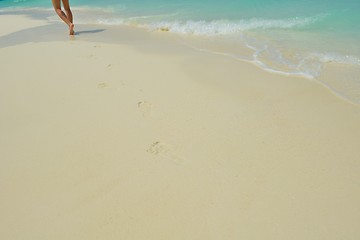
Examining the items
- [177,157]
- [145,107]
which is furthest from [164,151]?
[145,107]

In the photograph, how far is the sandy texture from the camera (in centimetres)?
181

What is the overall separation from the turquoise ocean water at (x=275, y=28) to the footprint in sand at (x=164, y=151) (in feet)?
6.63

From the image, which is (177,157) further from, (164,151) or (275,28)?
(275,28)

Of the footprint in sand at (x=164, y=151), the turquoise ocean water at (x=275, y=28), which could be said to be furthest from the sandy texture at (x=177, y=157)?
the turquoise ocean water at (x=275, y=28)

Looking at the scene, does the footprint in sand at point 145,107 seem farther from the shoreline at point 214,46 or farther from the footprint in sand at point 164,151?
the shoreline at point 214,46

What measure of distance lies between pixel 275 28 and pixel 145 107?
166 inches

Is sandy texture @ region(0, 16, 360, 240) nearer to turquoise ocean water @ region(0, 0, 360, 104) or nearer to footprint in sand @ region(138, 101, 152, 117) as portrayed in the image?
footprint in sand @ region(138, 101, 152, 117)

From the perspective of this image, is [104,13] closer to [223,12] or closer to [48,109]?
[223,12]

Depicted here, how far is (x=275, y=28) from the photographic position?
6094mm

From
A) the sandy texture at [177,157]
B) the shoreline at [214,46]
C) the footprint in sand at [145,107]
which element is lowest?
the sandy texture at [177,157]

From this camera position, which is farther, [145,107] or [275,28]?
[275,28]

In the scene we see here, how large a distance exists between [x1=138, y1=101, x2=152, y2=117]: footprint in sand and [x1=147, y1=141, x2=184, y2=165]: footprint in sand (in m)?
0.49

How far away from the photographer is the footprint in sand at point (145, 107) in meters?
2.91

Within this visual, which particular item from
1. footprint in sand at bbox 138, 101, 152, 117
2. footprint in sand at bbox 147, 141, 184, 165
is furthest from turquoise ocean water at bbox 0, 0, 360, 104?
footprint in sand at bbox 147, 141, 184, 165
